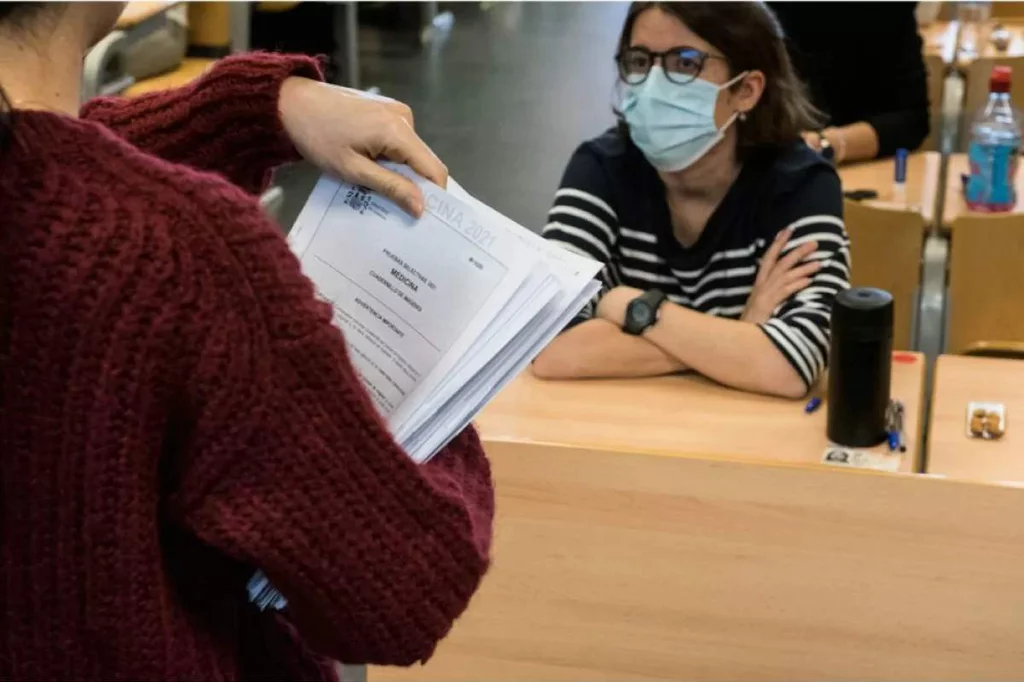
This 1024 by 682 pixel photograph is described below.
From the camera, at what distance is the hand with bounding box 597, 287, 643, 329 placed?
76.9 inches

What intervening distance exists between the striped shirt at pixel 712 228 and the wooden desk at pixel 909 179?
2.23 ft

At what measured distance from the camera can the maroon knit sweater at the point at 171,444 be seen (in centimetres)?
58

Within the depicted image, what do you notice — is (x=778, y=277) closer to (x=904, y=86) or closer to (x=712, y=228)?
(x=712, y=228)

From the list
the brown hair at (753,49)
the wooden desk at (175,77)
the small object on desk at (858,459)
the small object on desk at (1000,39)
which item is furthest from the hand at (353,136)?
the small object on desk at (1000,39)

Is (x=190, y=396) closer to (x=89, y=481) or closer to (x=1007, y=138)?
(x=89, y=481)

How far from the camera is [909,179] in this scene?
2900 millimetres

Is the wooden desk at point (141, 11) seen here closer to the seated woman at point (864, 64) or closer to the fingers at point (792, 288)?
the seated woman at point (864, 64)

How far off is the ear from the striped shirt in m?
0.09

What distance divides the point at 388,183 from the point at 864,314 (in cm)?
96

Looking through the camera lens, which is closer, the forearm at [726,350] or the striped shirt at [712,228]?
the forearm at [726,350]

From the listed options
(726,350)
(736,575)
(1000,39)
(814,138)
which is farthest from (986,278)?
(1000,39)

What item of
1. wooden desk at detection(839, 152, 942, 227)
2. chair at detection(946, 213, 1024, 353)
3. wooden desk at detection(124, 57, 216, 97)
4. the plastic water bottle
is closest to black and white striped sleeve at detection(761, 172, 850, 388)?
chair at detection(946, 213, 1024, 353)

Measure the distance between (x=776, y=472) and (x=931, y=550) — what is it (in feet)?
0.70

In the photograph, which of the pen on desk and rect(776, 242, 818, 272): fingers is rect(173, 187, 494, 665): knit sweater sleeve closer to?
rect(776, 242, 818, 272): fingers
